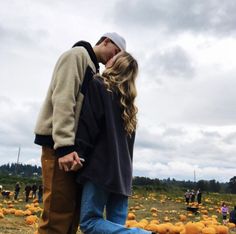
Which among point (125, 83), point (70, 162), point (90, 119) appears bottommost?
point (70, 162)

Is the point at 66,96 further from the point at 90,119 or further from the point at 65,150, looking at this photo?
the point at 65,150

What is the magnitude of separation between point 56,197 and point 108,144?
19.5 inches

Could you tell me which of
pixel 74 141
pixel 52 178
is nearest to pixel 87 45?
pixel 74 141

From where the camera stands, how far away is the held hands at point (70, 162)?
Result: 2.63 meters

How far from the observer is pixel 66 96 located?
2773 millimetres

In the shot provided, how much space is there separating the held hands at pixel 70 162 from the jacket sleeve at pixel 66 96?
3cm

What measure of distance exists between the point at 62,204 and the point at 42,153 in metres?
0.39

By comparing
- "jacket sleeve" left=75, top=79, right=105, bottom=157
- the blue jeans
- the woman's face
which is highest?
the woman's face

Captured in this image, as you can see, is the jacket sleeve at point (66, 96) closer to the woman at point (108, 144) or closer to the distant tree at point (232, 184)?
the woman at point (108, 144)

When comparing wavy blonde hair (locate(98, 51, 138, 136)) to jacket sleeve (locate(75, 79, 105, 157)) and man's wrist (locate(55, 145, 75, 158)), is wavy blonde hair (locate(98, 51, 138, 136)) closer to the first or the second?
jacket sleeve (locate(75, 79, 105, 157))

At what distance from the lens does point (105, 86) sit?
2.89 metres

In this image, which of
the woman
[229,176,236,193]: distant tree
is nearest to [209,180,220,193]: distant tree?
[229,176,236,193]: distant tree

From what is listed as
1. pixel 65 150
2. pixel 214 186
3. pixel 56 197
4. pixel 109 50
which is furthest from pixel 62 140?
pixel 214 186

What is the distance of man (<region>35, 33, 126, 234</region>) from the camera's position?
8.76 feet
